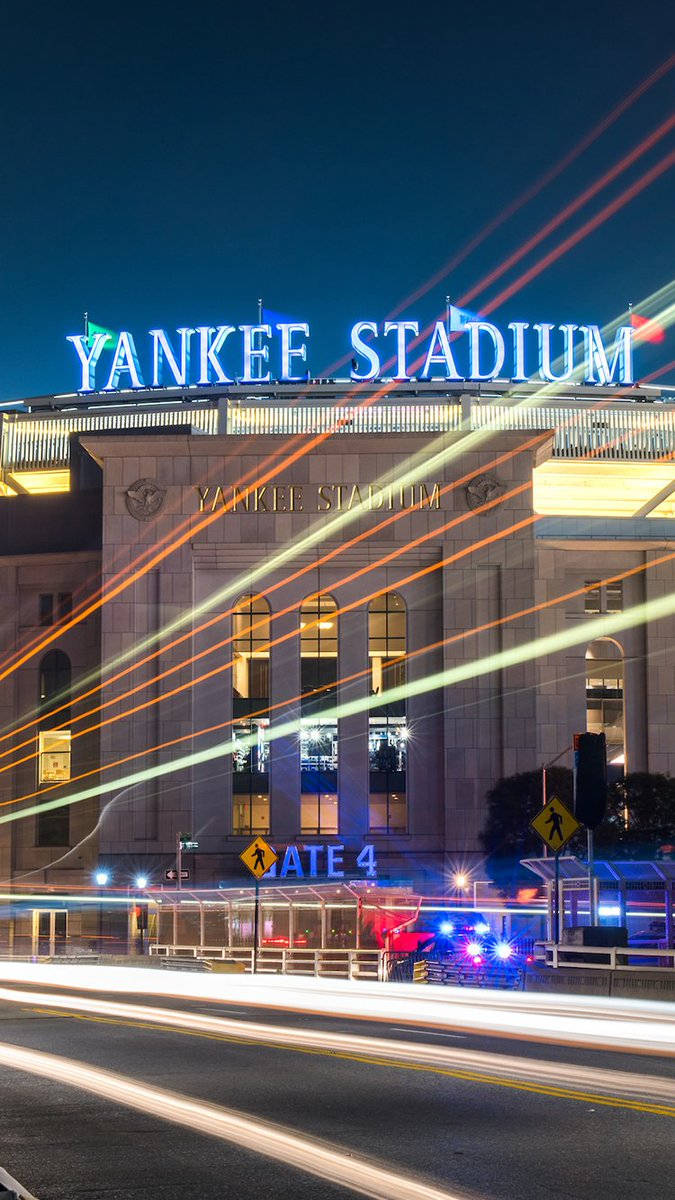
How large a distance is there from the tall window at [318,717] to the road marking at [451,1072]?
4842 centimetres

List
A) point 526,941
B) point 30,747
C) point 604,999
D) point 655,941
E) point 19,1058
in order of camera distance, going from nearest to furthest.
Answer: point 19,1058 < point 604,999 < point 655,941 < point 526,941 < point 30,747

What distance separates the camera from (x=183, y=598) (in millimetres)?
73312

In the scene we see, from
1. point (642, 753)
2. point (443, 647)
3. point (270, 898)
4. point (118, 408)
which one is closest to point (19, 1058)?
point (270, 898)

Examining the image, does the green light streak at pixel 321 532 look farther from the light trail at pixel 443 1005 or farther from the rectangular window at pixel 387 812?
the light trail at pixel 443 1005

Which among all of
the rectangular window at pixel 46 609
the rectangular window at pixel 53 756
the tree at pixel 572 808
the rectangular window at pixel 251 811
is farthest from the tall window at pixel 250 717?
the rectangular window at pixel 46 609

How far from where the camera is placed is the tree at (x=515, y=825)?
64500 millimetres

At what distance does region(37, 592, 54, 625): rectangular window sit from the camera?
8075 cm

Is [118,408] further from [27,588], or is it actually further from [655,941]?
[655,941]

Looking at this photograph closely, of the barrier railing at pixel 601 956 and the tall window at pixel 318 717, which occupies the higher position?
the tall window at pixel 318 717

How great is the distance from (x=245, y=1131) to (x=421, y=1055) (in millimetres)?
6141

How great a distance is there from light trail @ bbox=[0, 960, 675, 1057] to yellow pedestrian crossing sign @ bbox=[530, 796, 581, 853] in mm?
3636

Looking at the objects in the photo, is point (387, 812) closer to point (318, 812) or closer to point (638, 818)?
point (318, 812)

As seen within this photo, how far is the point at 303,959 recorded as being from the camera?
5072 cm

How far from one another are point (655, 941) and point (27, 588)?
4794 cm
